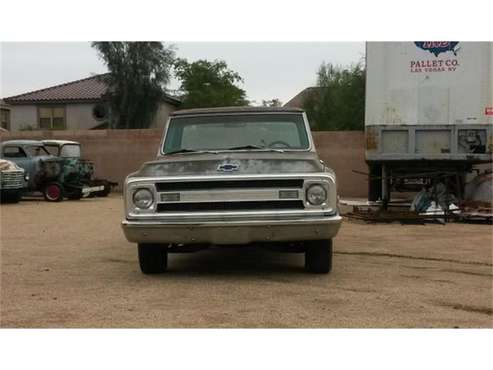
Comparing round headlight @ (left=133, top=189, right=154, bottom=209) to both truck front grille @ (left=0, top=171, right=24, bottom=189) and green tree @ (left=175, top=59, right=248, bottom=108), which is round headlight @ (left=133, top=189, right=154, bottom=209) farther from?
green tree @ (left=175, top=59, right=248, bottom=108)

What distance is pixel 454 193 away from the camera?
1214 centimetres

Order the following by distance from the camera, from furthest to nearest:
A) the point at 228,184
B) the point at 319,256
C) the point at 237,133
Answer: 1. the point at 237,133
2. the point at 319,256
3. the point at 228,184

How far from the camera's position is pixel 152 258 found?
5969 millimetres

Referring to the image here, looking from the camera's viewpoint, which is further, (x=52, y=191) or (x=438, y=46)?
(x=52, y=191)

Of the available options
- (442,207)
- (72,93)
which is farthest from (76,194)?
(72,93)

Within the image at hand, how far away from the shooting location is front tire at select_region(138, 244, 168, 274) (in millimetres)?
5906

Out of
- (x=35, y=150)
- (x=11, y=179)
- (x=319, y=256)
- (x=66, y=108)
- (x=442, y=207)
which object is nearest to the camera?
(x=319, y=256)

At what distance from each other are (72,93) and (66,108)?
1.22 m

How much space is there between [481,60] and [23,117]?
33.5 metres

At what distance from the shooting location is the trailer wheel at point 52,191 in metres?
17.2

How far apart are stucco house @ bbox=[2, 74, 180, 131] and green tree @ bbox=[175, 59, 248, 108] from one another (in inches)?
99.6

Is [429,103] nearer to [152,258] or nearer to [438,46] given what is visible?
[438,46]

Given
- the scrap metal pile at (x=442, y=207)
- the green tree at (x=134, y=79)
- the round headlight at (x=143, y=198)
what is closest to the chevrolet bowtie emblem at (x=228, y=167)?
the round headlight at (x=143, y=198)

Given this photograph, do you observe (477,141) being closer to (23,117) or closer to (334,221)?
(334,221)
